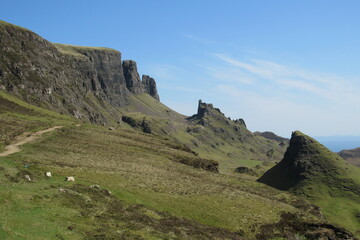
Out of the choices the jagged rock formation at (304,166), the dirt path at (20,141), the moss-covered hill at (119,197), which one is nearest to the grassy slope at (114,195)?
the moss-covered hill at (119,197)

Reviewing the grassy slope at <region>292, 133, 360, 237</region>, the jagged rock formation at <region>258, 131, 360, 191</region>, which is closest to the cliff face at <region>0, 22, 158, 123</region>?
the jagged rock formation at <region>258, 131, 360, 191</region>

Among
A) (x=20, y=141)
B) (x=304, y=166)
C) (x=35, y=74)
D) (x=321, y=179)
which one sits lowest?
(x=20, y=141)

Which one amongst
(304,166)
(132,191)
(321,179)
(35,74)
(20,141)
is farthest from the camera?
(35,74)

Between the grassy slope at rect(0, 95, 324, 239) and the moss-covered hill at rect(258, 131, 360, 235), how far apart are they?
1586 inches

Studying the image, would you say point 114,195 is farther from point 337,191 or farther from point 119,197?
point 337,191

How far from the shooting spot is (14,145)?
7238cm

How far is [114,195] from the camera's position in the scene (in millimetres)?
49344

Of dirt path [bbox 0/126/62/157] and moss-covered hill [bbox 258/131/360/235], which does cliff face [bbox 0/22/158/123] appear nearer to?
dirt path [bbox 0/126/62/157]

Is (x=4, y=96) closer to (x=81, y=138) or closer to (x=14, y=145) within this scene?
(x=81, y=138)

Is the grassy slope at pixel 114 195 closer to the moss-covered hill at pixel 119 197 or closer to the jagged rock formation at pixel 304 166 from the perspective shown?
the moss-covered hill at pixel 119 197

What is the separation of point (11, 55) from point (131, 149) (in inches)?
3887

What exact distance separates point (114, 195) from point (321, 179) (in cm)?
11232

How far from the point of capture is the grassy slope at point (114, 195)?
32197mm

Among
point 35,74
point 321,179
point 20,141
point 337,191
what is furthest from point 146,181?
point 35,74
